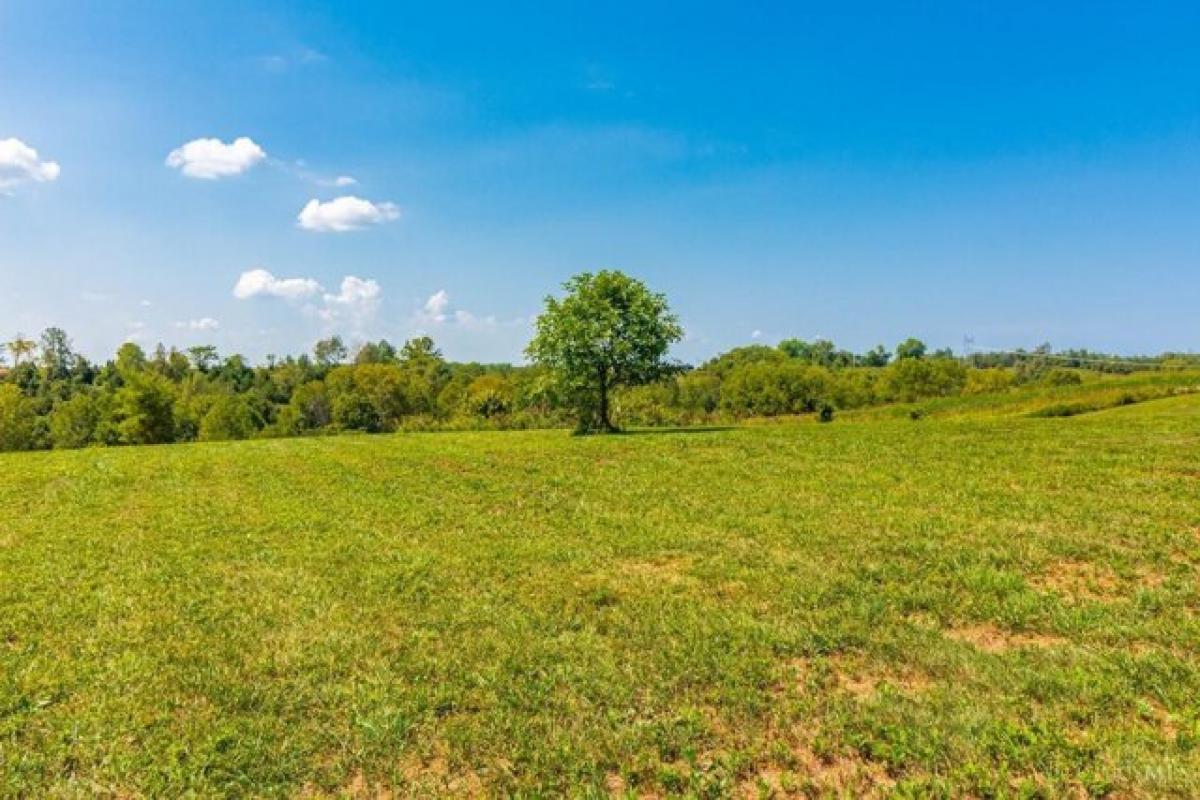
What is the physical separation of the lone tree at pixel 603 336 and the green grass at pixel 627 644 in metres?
18.9

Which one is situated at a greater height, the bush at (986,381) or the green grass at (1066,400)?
the bush at (986,381)

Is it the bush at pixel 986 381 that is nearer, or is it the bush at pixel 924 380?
the bush at pixel 986 381

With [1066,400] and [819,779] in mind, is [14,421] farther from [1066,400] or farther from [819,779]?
[1066,400]

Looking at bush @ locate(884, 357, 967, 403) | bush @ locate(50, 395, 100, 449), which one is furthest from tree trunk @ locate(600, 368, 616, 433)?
bush @ locate(884, 357, 967, 403)

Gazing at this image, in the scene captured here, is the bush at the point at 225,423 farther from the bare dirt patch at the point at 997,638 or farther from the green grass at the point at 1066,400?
the bare dirt patch at the point at 997,638

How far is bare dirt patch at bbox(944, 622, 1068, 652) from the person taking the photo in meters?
7.03

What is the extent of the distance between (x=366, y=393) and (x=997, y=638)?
116454 millimetres

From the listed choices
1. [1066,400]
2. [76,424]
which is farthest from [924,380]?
[76,424]

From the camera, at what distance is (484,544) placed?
12531mm

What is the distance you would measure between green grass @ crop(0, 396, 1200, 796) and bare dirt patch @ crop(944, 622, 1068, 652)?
1.6 inches

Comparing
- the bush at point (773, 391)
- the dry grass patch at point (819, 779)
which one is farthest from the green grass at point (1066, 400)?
the bush at point (773, 391)

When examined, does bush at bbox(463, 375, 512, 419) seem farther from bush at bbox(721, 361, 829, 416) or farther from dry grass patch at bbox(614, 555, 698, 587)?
dry grass patch at bbox(614, 555, 698, 587)

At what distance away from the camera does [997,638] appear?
24.0 ft

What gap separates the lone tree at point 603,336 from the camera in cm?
3428
